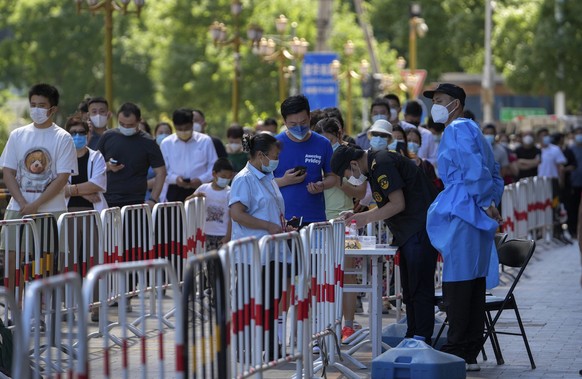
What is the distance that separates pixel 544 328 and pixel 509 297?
2633mm

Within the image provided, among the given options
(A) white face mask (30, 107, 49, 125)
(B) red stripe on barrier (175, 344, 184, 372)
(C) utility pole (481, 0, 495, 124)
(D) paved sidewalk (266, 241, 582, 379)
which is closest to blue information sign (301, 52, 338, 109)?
(D) paved sidewalk (266, 241, 582, 379)

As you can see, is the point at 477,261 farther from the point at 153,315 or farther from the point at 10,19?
the point at 10,19

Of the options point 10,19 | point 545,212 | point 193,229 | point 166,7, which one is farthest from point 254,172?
point 10,19

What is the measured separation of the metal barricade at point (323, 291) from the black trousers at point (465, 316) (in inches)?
32.3

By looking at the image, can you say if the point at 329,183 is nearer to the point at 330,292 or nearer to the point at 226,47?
the point at 330,292

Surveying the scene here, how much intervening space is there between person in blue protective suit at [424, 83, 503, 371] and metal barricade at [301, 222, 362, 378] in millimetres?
789

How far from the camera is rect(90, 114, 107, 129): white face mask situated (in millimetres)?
16000

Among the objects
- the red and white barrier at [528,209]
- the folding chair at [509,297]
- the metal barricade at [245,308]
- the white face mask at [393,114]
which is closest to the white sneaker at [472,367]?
the folding chair at [509,297]

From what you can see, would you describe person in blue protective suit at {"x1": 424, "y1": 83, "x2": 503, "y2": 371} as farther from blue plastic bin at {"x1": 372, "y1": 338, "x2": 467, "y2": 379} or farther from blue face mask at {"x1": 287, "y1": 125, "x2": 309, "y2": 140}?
blue face mask at {"x1": 287, "y1": 125, "x2": 309, "y2": 140}

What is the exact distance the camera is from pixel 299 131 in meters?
12.4

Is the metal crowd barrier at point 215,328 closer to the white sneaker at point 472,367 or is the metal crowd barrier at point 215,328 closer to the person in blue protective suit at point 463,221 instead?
the person in blue protective suit at point 463,221

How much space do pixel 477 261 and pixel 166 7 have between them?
5504 centimetres

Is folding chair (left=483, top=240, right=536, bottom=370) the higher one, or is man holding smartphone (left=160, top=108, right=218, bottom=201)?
man holding smartphone (left=160, top=108, right=218, bottom=201)

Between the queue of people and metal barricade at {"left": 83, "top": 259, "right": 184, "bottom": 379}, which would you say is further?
the queue of people
